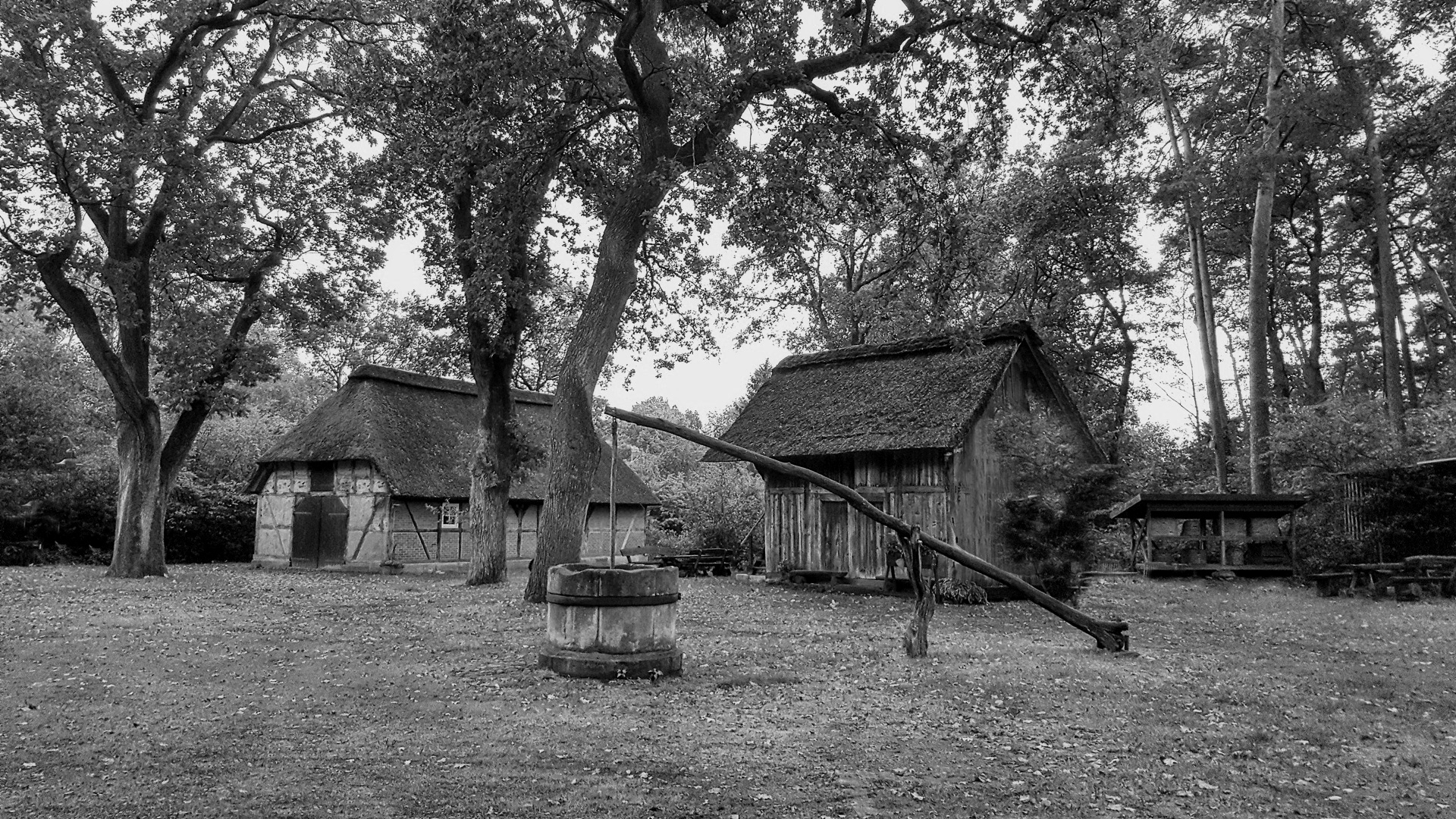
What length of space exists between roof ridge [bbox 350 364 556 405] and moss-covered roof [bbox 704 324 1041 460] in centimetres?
891

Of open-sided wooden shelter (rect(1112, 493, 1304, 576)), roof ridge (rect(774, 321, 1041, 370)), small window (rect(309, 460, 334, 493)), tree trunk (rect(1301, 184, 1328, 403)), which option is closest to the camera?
roof ridge (rect(774, 321, 1041, 370))

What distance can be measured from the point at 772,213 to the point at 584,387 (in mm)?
4379

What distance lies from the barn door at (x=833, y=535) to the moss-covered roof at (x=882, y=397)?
1506 millimetres

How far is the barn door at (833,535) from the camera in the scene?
72.1 feet

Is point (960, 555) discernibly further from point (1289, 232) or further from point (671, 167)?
point (1289, 232)

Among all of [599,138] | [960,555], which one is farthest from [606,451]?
[960,555]

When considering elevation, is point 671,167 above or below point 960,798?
above

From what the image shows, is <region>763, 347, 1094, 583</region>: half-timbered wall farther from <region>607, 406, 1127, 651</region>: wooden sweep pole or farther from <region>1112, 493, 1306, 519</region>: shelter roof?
<region>607, 406, 1127, 651</region>: wooden sweep pole

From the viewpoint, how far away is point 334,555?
2880 cm

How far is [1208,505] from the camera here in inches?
1006

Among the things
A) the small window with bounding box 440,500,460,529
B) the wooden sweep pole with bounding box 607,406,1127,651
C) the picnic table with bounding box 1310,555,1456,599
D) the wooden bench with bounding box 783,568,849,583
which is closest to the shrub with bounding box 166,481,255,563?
the small window with bounding box 440,500,460,529

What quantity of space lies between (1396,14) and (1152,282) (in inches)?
428

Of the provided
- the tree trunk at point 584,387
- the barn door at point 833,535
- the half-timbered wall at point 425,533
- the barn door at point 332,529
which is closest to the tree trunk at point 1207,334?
the barn door at point 833,535

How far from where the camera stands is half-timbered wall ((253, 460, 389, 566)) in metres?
28.1
